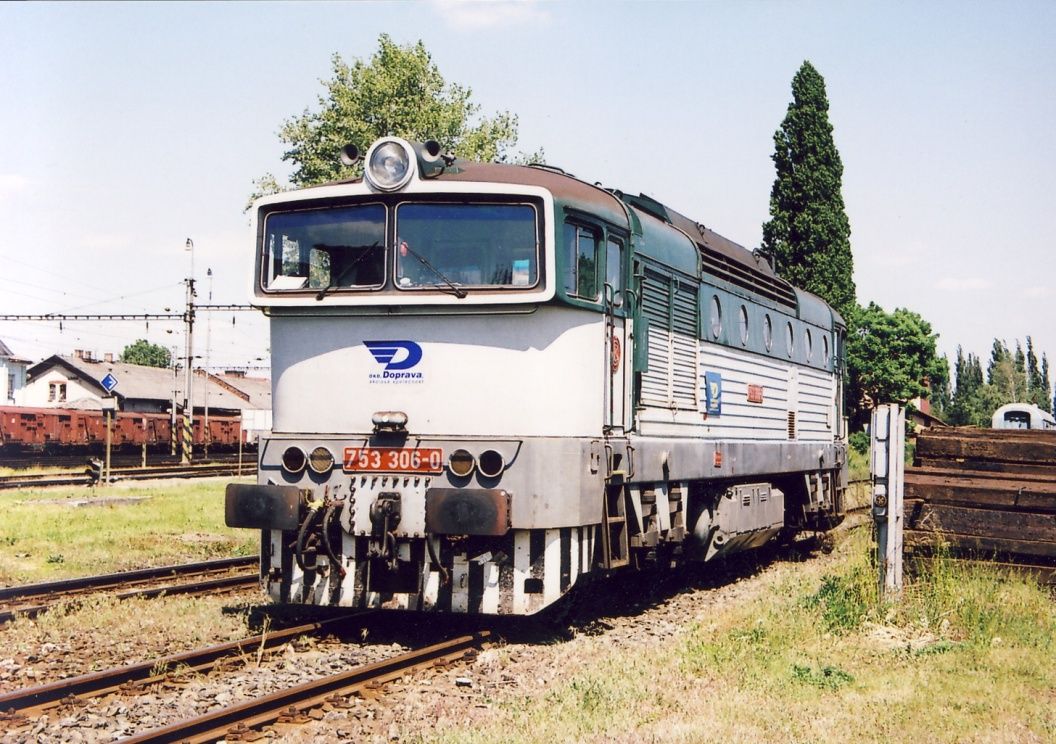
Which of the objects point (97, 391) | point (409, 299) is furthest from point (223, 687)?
point (97, 391)

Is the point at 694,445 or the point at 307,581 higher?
the point at 694,445

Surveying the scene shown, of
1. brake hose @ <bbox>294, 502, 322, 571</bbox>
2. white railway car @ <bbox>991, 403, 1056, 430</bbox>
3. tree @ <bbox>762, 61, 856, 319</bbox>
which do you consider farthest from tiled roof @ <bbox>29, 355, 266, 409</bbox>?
brake hose @ <bbox>294, 502, 322, 571</bbox>

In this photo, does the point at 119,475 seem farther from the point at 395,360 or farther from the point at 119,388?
the point at 119,388

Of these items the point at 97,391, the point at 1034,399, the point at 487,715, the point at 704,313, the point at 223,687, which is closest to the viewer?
the point at 487,715

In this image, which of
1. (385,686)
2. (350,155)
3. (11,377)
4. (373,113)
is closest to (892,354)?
(373,113)

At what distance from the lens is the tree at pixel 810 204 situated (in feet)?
123

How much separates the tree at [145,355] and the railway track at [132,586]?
114 m

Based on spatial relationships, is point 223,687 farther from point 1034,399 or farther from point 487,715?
point 1034,399

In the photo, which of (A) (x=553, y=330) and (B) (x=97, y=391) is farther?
(B) (x=97, y=391)

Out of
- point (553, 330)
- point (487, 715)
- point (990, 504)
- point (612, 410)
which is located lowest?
point (487, 715)

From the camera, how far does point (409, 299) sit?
854 centimetres

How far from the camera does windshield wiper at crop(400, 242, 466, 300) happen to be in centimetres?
842

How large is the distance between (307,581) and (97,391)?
67.6 meters

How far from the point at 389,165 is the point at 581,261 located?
176 cm
